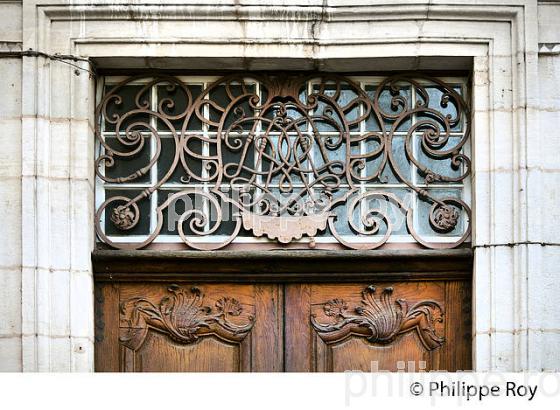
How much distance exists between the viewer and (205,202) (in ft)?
26.6

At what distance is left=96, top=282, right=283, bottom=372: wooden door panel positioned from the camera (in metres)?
7.99

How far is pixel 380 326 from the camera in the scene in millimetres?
7992

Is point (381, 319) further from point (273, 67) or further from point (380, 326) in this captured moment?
point (273, 67)

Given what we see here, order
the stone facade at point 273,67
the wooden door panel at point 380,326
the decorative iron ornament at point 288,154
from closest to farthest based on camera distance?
1. the stone facade at point 273,67
2. the wooden door panel at point 380,326
3. the decorative iron ornament at point 288,154

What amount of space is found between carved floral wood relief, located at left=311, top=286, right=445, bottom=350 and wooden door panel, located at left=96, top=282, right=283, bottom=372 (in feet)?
0.98

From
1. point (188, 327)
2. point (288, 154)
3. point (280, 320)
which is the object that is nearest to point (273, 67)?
point (288, 154)

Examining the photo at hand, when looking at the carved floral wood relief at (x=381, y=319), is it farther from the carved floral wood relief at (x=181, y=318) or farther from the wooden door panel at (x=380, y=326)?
the carved floral wood relief at (x=181, y=318)

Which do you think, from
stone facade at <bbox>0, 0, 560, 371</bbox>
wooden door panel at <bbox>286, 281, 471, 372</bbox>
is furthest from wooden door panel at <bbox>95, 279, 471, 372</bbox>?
stone facade at <bbox>0, 0, 560, 371</bbox>

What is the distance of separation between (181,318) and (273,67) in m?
1.48

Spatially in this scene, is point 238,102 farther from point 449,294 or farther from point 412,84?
point 449,294

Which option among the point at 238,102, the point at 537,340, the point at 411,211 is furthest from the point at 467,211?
A: the point at 238,102

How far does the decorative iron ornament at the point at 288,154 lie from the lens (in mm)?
8086

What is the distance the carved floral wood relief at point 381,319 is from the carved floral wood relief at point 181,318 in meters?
0.45

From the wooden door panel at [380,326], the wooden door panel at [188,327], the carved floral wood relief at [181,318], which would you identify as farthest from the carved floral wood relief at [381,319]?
the carved floral wood relief at [181,318]
